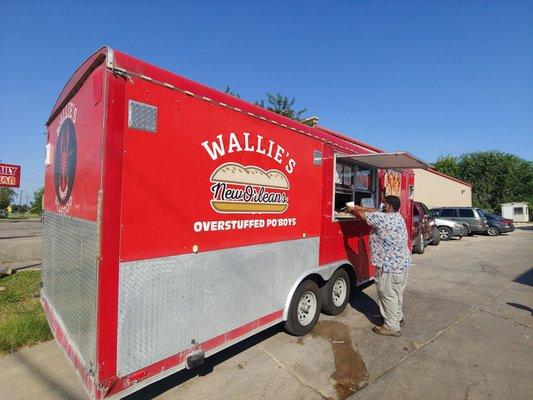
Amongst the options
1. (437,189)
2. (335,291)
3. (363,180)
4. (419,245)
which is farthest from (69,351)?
(437,189)

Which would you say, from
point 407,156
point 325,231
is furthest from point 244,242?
point 407,156

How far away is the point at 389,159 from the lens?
5473 mm

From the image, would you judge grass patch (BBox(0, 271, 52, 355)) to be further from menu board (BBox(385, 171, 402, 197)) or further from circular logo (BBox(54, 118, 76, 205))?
menu board (BBox(385, 171, 402, 197))

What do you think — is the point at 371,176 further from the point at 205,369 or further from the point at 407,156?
the point at 205,369

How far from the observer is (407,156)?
5156 mm

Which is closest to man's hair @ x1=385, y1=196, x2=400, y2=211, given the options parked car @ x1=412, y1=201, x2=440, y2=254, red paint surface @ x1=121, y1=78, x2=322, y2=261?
red paint surface @ x1=121, y1=78, x2=322, y2=261

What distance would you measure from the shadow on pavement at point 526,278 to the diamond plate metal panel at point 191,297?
712cm

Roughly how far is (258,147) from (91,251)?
1.92 meters

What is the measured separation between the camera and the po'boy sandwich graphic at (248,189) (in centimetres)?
A: 325

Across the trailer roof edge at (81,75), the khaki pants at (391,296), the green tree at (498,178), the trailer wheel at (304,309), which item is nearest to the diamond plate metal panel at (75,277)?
the trailer roof edge at (81,75)

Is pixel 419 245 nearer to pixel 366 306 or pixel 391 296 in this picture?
pixel 366 306

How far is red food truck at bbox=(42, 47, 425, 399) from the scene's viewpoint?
2510mm

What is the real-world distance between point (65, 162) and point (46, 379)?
2218 mm

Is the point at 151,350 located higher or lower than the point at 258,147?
lower
